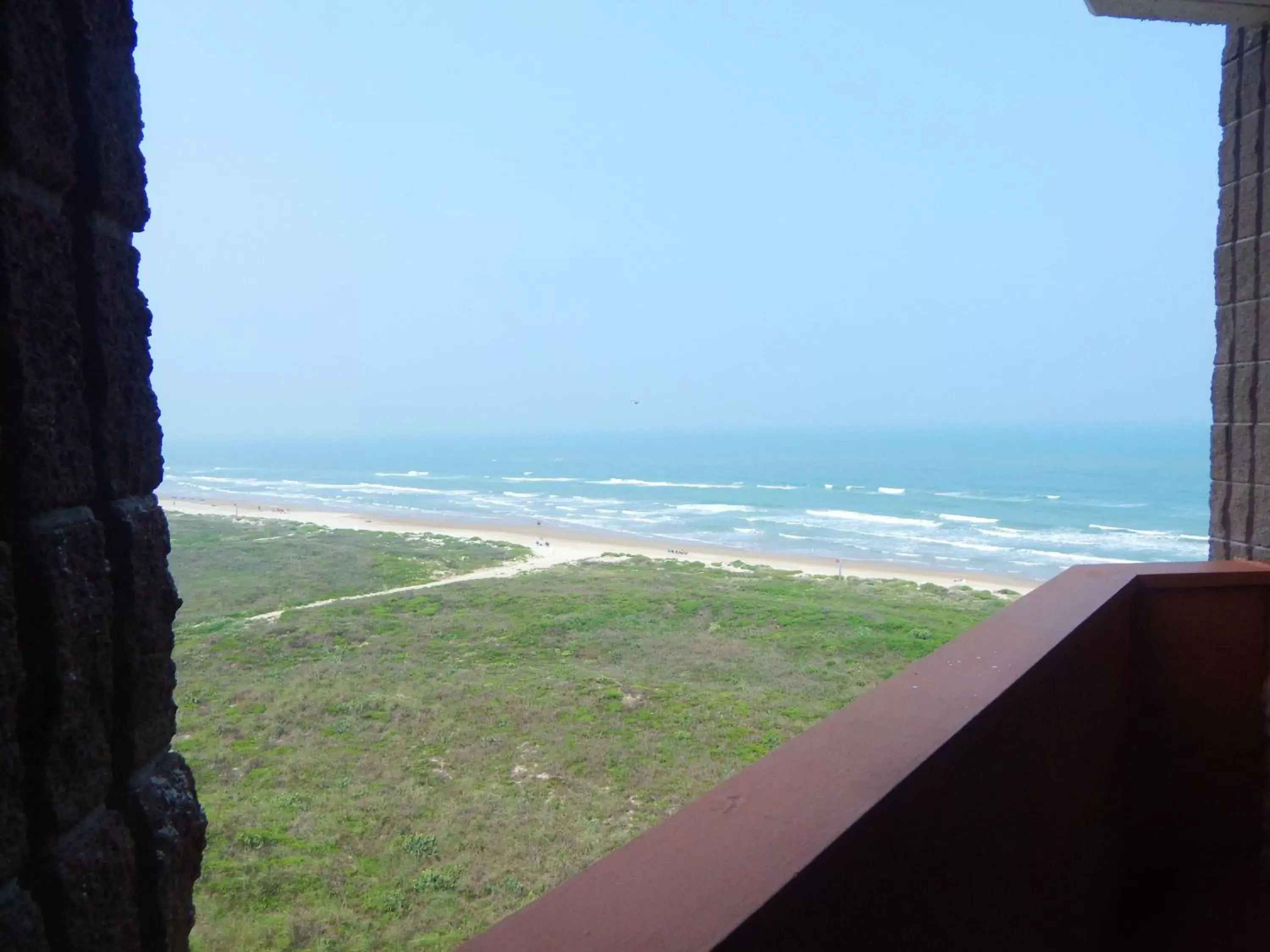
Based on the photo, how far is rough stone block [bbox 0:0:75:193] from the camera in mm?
578

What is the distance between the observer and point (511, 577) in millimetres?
16625

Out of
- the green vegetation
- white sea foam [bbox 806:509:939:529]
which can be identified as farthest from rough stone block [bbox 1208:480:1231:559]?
white sea foam [bbox 806:509:939:529]

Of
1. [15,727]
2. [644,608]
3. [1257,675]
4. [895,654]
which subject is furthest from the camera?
[644,608]

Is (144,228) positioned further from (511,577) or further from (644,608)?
(511,577)

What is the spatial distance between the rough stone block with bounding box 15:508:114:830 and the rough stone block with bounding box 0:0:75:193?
0.22 m

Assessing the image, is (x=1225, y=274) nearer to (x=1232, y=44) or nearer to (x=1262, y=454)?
(x=1262, y=454)

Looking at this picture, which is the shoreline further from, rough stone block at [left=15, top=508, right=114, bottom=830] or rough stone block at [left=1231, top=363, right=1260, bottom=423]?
rough stone block at [left=15, top=508, right=114, bottom=830]

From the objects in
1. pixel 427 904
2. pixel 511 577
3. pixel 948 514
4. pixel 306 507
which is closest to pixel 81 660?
pixel 427 904

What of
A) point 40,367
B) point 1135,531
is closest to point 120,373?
point 40,367

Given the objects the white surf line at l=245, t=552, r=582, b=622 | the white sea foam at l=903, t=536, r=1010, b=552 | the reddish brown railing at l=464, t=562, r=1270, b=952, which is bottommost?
the white sea foam at l=903, t=536, r=1010, b=552

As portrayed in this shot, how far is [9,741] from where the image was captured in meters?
0.56

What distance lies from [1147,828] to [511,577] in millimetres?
14395

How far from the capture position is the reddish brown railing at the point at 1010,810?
1001 millimetres

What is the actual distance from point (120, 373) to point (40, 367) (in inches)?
4.2
